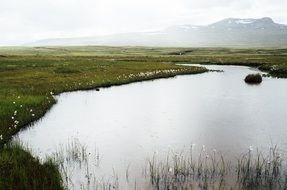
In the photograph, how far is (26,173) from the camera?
12.1 meters

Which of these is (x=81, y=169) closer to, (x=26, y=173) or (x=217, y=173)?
(x=26, y=173)

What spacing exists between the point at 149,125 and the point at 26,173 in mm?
10278

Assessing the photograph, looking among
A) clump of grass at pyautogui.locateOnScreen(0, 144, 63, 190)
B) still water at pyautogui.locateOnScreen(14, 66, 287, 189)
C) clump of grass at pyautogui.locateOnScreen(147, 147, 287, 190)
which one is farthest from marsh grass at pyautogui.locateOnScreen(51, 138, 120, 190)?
clump of grass at pyautogui.locateOnScreen(147, 147, 287, 190)

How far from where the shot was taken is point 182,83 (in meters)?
42.8

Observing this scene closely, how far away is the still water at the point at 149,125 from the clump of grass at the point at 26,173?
32.3 inches

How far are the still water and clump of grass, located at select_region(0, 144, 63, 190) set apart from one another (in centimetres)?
82

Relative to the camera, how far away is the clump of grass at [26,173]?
11.2 meters

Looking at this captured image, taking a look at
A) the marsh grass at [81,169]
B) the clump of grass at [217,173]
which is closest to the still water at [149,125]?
the marsh grass at [81,169]

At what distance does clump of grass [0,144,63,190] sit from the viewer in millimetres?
11203

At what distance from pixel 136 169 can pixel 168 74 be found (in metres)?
37.1

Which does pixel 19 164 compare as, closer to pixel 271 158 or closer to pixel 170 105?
pixel 271 158

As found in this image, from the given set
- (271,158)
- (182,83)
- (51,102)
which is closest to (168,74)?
(182,83)

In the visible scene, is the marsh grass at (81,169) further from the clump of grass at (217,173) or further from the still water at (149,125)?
the clump of grass at (217,173)

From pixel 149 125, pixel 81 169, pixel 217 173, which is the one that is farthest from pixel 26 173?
pixel 149 125
